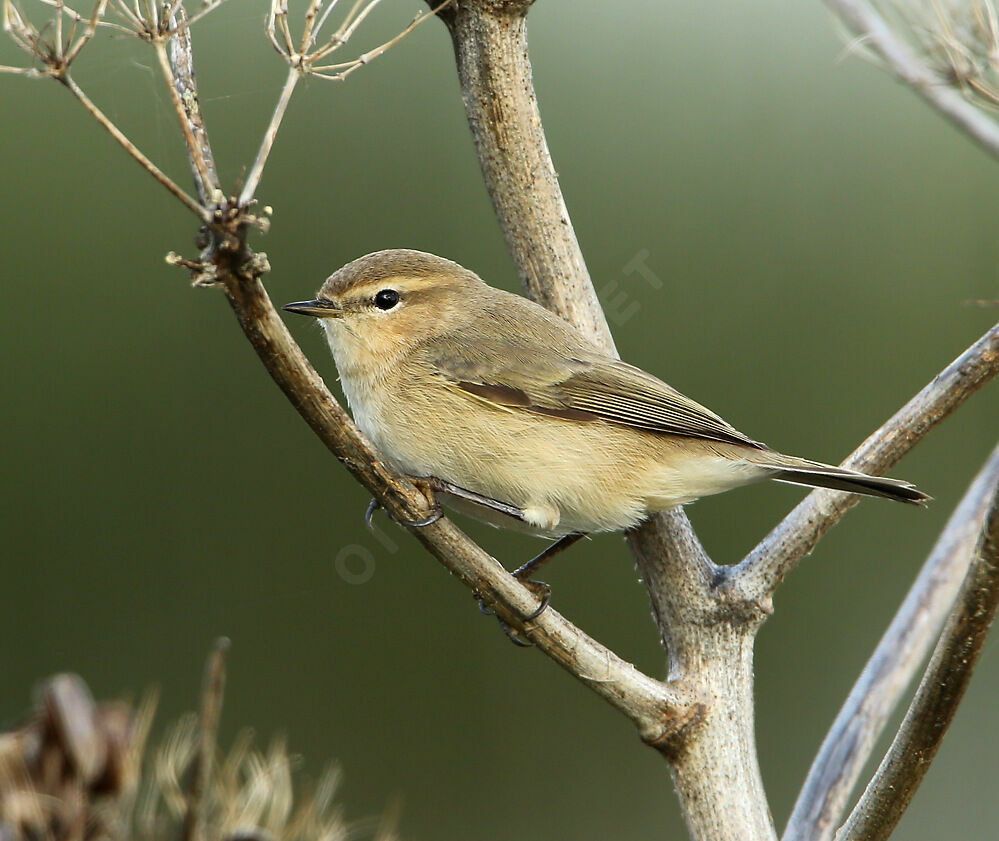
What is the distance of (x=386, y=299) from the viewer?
12.6ft

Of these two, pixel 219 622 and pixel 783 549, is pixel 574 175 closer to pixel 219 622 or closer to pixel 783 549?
pixel 219 622

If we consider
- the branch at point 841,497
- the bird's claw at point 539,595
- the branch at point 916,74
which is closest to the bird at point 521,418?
the bird's claw at point 539,595

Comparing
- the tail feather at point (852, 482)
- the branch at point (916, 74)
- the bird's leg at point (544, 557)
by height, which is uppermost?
the branch at point (916, 74)

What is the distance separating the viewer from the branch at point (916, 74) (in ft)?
9.55

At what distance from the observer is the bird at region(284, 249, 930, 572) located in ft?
11.3

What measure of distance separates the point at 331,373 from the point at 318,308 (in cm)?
102

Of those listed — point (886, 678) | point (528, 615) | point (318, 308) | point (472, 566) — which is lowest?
point (886, 678)

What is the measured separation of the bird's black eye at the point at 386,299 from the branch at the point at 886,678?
1.99 m

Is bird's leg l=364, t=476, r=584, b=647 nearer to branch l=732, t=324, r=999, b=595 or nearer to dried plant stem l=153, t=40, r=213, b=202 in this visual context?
branch l=732, t=324, r=999, b=595

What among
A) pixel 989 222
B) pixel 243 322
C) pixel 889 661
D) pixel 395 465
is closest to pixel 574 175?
pixel 989 222

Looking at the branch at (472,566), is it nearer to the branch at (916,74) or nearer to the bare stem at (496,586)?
the bare stem at (496,586)

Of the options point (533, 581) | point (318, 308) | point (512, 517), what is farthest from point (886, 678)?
point (318, 308)

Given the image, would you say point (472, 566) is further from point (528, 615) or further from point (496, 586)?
point (528, 615)

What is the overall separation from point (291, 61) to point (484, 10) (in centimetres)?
112
